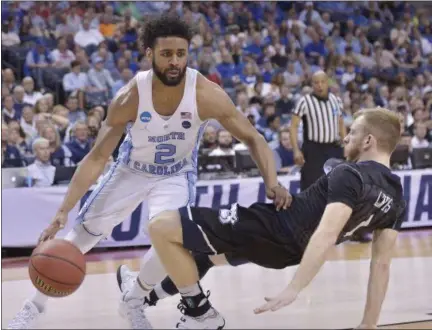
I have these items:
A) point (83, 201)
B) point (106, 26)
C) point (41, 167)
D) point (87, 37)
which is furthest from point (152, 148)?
point (106, 26)

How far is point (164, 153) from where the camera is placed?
4.91m

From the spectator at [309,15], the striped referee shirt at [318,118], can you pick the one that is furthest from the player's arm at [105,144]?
the spectator at [309,15]

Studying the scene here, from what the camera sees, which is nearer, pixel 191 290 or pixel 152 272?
pixel 191 290

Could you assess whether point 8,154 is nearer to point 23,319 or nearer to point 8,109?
point 8,109

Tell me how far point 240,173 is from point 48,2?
16.1ft

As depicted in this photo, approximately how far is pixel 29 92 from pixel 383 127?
7.72m

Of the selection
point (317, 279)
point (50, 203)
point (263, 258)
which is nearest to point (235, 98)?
point (50, 203)

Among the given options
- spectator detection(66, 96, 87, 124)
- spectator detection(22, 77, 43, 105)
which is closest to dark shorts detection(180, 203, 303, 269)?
spectator detection(66, 96, 87, 124)

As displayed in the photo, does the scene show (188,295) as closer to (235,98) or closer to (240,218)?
(240,218)

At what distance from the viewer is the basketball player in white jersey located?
464 cm

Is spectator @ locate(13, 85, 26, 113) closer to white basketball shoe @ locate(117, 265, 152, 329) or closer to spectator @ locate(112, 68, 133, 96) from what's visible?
spectator @ locate(112, 68, 133, 96)

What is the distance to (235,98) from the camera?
41.4 feet

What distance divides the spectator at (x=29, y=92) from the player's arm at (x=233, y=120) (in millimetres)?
6553

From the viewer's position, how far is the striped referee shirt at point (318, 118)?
8.34m
